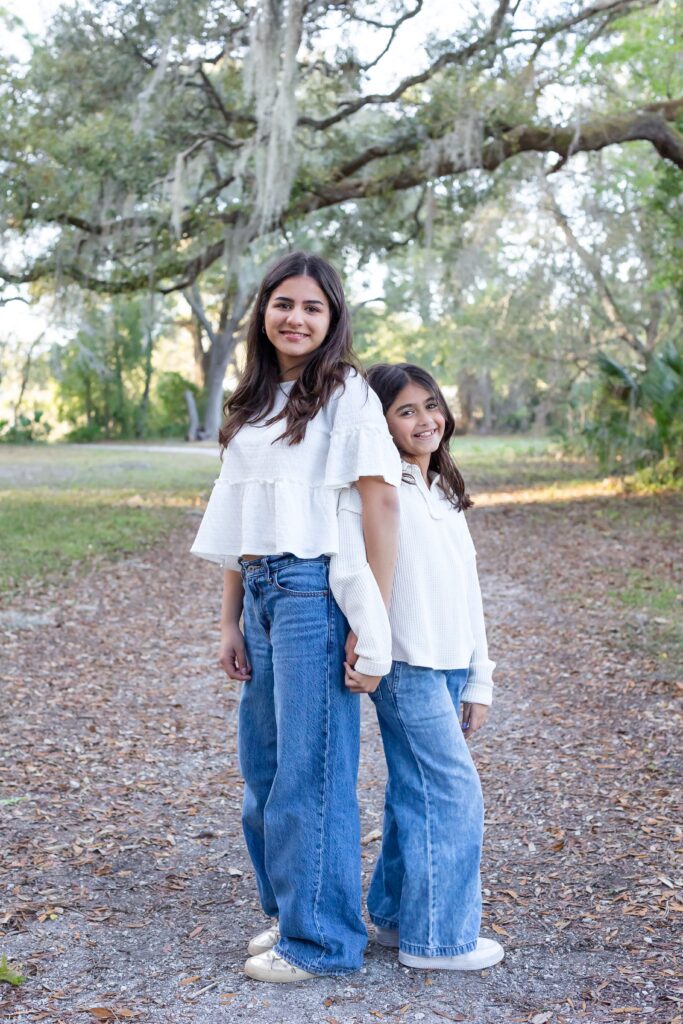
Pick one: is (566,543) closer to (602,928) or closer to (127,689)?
(127,689)

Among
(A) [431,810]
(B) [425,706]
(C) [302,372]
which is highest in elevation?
(C) [302,372]

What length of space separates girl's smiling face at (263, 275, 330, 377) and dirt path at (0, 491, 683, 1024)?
5.18ft

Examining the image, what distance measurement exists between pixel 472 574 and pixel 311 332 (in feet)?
2.54

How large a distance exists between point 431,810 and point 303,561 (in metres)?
0.70

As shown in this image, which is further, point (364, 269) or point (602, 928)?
point (364, 269)

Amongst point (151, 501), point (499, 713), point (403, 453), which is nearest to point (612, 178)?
point (151, 501)

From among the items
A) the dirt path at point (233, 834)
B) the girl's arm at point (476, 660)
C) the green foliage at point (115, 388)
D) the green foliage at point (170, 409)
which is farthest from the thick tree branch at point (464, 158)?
the green foliage at point (170, 409)

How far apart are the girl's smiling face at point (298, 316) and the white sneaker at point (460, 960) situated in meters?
1.54

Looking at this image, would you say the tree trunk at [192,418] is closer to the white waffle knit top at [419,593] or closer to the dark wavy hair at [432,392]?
the dark wavy hair at [432,392]

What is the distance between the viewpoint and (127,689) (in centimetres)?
578

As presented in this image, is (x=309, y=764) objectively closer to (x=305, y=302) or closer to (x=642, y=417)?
(x=305, y=302)

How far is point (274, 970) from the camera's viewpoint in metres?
2.69

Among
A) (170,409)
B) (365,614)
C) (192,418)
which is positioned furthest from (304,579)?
(170,409)

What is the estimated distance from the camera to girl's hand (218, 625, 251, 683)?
286 cm
